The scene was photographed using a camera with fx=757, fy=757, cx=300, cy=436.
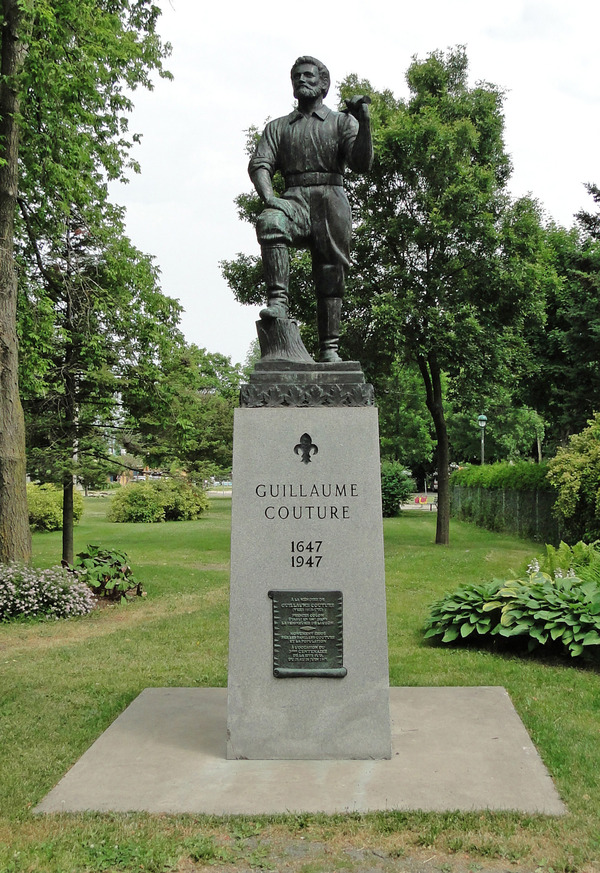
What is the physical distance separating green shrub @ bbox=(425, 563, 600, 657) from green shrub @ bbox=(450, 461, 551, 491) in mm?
11603

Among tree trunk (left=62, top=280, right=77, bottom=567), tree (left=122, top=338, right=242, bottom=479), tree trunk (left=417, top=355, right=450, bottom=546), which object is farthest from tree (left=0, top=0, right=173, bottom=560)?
tree trunk (left=417, top=355, right=450, bottom=546)

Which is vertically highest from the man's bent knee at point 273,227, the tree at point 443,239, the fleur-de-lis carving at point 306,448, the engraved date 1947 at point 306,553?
the tree at point 443,239

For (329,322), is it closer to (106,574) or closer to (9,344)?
(9,344)

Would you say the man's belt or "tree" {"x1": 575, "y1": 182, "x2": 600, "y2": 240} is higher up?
"tree" {"x1": 575, "y1": 182, "x2": 600, "y2": 240}

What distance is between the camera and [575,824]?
13.3ft

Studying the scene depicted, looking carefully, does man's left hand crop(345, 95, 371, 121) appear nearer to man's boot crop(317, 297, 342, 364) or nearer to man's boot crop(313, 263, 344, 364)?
man's boot crop(313, 263, 344, 364)

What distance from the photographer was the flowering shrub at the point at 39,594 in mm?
11094

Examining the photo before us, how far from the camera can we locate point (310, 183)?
5660 mm

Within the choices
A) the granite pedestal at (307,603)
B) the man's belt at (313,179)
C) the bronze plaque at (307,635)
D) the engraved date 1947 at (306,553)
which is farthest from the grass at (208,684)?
the man's belt at (313,179)

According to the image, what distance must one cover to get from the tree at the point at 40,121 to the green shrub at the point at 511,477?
1333 centimetres

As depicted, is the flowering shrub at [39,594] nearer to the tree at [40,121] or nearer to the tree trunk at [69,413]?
the tree at [40,121]

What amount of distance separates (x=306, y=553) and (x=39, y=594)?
749 centimetres

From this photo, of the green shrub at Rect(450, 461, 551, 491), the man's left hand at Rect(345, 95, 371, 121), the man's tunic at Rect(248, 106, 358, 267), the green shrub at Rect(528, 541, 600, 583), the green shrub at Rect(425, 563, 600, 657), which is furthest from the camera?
the green shrub at Rect(450, 461, 551, 491)

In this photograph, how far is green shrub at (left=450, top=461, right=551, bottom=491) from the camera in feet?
69.4
